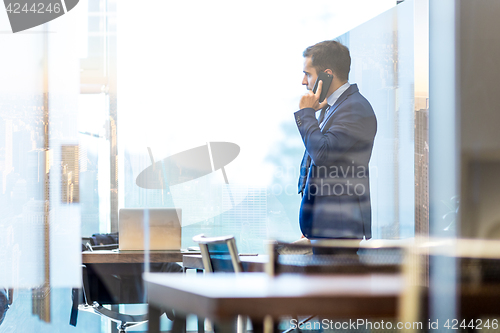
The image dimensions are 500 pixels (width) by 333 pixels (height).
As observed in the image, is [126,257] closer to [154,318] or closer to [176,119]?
[176,119]

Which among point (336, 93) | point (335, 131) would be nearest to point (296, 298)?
point (335, 131)

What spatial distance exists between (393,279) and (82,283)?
2679mm

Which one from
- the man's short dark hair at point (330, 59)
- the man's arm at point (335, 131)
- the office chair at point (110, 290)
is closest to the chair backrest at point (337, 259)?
the man's arm at point (335, 131)

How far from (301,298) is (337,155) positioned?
71.1 inches

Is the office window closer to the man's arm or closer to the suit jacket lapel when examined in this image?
the suit jacket lapel

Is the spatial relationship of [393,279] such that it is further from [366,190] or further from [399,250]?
[366,190]

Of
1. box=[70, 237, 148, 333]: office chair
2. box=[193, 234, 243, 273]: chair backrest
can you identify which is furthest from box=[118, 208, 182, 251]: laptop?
box=[193, 234, 243, 273]: chair backrest

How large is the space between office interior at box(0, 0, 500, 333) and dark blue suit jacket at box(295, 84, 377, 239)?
2.21ft

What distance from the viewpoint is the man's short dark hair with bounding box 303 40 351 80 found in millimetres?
2791

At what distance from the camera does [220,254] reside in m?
1.94

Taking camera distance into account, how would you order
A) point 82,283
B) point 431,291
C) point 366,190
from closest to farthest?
point 431,291
point 366,190
point 82,283

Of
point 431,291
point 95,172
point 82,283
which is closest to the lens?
point 431,291

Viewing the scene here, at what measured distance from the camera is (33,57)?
10.5 ft

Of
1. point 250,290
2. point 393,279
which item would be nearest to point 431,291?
point 393,279
